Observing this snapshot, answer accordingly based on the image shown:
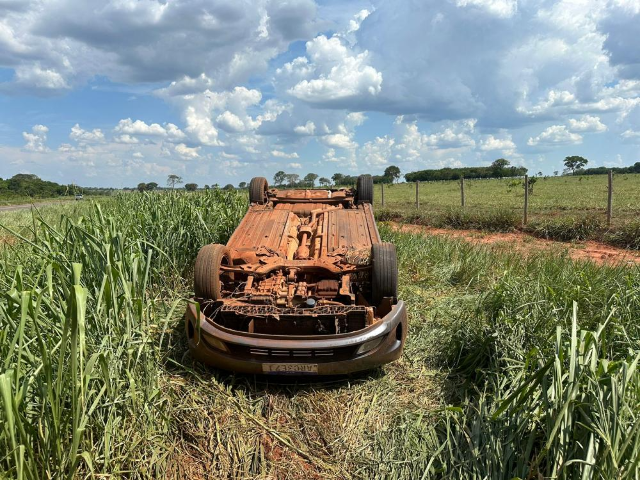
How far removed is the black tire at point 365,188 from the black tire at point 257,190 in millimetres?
1442

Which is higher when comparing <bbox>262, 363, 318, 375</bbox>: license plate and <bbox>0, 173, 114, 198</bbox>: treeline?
<bbox>0, 173, 114, 198</bbox>: treeline

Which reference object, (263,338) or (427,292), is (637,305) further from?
(263,338)

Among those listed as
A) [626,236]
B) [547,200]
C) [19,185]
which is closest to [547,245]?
[626,236]

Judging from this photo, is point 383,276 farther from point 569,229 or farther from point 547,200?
point 547,200

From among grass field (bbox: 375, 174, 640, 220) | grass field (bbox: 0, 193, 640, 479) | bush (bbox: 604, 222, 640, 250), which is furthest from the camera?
grass field (bbox: 375, 174, 640, 220)

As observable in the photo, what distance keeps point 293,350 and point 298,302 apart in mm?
710

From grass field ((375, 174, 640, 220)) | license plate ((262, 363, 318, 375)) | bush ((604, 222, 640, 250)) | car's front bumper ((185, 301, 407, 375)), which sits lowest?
license plate ((262, 363, 318, 375))

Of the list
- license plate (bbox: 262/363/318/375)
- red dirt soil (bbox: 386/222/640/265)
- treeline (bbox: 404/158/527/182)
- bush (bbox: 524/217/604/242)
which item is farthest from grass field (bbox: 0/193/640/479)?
treeline (bbox: 404/158/527/182)

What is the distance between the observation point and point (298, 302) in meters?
3.86

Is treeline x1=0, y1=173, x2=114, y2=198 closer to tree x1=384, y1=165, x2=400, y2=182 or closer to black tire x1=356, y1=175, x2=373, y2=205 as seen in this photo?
black tire x1=356, y1=175, x2=373, y2=205

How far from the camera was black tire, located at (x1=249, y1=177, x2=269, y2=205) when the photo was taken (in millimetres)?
6402

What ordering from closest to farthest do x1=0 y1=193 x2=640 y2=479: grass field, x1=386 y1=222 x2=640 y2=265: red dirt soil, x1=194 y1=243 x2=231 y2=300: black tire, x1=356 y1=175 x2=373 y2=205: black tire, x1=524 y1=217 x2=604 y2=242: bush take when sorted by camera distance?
x1=0 y1=193 x2=640 y2=479: grass field
x1=194 y1=243 x2=231 y2=300: black tire
x1=356 y1=175 x2=373 y2=205: black tire
x1=386 y1=222 x2=640 y2=265: red dirt soil
x1=524 y1=217 x2=604 y2=242: bush

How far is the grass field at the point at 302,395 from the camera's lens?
2074mm

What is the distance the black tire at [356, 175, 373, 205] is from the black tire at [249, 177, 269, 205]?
4.73ft
